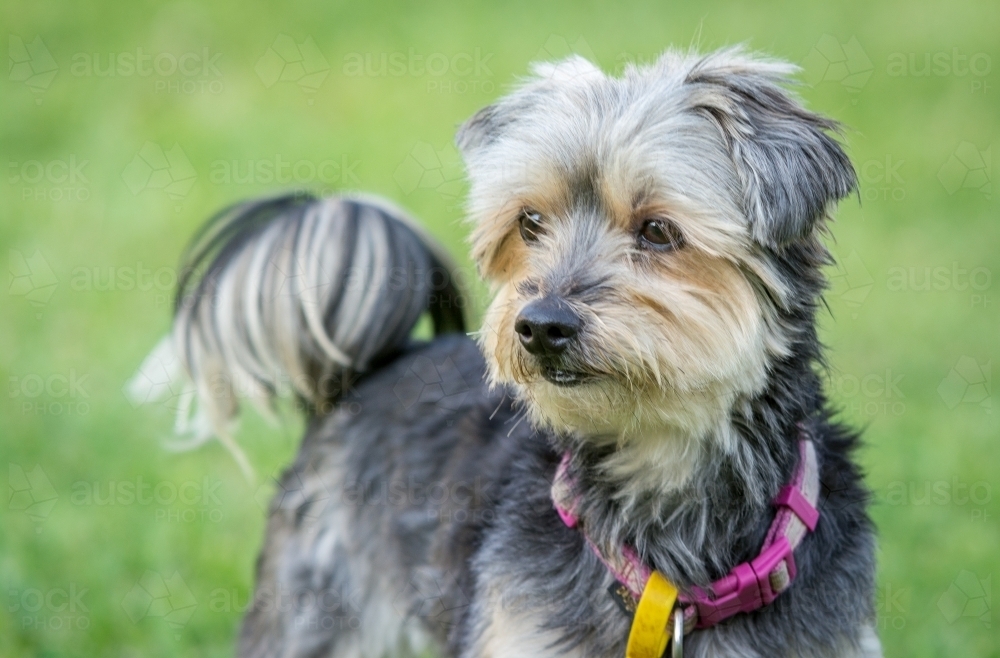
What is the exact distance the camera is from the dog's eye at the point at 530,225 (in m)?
3.57

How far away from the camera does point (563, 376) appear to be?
10.7 feet

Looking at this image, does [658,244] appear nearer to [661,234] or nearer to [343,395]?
[661,234]

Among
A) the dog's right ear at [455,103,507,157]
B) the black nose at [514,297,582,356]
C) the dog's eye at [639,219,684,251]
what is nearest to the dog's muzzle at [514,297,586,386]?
the black nose at [514,297,582,356]

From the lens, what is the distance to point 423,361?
4.70 m

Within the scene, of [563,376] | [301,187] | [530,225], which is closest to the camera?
[563,376]

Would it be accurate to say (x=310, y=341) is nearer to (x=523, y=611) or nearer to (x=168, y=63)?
(x=523, y=611)

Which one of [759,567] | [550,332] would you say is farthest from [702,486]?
[550,332]

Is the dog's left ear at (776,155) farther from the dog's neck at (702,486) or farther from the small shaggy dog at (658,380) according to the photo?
the dog's neck at (702,486)

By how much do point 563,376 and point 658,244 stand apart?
500 mm

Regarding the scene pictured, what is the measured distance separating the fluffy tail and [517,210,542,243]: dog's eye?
1144 mm

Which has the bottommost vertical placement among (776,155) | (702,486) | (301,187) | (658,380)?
(702,486)

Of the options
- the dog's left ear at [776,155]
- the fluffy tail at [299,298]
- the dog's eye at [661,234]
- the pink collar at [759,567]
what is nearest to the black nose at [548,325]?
the dog's eye at [661,234]

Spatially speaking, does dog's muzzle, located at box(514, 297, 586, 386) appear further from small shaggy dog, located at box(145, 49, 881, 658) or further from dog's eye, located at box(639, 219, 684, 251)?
dog's eye, located at box(639, 219, 684, 251)

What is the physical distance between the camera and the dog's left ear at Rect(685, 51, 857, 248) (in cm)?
313
